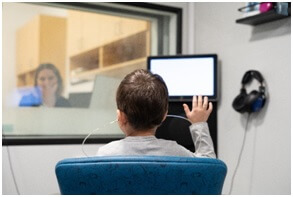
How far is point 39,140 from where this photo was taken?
2516 millimetres

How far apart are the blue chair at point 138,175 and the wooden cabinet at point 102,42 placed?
1848mm

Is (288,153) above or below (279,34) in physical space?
below

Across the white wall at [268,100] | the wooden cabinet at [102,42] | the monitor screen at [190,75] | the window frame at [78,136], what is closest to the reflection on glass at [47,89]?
the wooden cabinet at [102,42]

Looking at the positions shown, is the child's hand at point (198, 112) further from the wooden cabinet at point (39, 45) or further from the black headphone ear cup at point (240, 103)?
the wooden cabinet at point (39, 45)

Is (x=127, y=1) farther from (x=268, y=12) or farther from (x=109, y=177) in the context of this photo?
(x=109, y=177)

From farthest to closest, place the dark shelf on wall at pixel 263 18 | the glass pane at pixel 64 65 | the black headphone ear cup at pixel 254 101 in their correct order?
1. the glass pane at pixel 64 65
2. the black headphone ear cup at pixel 254 101
3. the dark shelf on wall at pixel 263 18

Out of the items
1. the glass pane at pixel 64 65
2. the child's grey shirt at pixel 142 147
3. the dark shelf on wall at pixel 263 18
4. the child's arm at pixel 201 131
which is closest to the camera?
the child's grey shirt at pixel 142 147

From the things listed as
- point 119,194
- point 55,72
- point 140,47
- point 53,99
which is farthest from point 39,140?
point 119,194

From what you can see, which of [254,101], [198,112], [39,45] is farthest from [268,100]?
[39,45]

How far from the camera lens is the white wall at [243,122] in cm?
220

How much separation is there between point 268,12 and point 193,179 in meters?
1.49

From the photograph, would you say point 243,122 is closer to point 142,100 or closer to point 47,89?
point 47,89

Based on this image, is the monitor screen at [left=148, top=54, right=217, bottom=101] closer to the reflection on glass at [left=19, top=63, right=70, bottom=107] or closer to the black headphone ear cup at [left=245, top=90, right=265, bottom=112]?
the black headphone ear cup at [left=245, top=90, right=265, bottom=112]

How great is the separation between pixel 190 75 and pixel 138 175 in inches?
67.4
